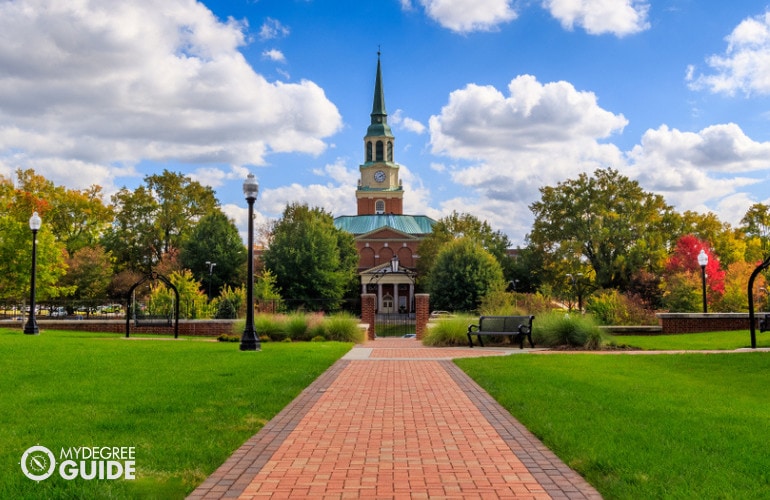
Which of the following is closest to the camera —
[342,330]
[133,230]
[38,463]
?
[38,463]

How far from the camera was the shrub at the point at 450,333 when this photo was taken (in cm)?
2072

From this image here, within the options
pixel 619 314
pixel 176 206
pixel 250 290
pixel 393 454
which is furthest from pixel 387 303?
pixel 393 454

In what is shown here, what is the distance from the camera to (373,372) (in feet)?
42.5

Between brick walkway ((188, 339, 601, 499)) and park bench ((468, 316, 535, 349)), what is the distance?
9.20m

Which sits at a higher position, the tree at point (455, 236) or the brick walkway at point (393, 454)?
the tree at point (455, 236)

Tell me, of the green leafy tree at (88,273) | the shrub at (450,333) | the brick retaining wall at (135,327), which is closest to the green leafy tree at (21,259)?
the brick retaining wall at (135,327)

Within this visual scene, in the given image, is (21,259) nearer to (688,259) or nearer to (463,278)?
(463,278)

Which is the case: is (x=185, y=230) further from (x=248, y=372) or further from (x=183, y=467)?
(x=183, y=467)

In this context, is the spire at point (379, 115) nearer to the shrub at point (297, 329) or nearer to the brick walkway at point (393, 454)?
the shrub at point (297, 329)

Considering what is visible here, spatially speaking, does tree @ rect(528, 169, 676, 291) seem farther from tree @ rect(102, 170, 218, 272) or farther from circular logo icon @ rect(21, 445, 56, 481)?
circular logo icon @ rect(21, 445, 56, 481)

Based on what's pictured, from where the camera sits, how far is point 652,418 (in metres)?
7.45

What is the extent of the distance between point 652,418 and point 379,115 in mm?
96824

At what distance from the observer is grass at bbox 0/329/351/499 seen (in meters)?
5.14

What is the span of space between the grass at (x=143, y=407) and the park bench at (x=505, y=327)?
6.32 meters
